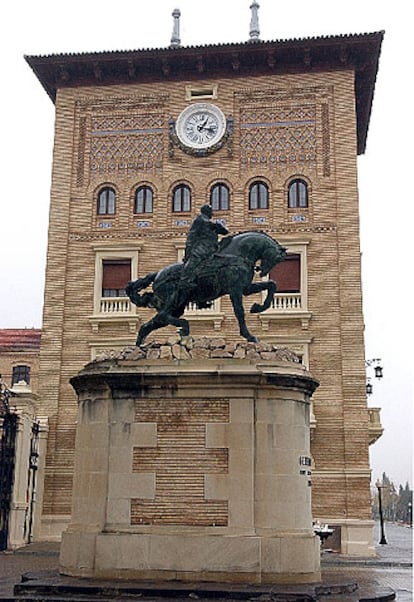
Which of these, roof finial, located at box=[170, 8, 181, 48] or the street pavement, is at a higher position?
roof finial, located at box=[170, 8, 181, 48]

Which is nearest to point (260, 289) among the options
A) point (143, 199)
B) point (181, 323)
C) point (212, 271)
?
point (212, 271)

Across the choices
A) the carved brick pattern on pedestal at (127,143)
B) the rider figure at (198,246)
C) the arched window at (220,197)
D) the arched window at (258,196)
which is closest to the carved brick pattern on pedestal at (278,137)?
the arched window at (258,196)

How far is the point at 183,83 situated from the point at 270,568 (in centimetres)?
2275

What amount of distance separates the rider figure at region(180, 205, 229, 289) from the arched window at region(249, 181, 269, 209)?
1475cm

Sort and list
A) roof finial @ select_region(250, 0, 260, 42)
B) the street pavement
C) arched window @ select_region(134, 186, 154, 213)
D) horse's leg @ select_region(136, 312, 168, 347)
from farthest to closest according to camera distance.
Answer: roof finial @ select_region(250, 0, 260, 42) → arched window @ select_region(134, 186, 154, 213) → horse's leg @ select_region(136, 312, 168, 347) → the street pavement

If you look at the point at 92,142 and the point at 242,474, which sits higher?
the point at 92,142

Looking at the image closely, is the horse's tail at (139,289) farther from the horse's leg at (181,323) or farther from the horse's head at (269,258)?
the horse's head at (269,258)

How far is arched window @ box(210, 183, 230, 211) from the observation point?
30922mm

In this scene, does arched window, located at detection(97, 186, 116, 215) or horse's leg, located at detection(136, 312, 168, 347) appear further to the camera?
arched window, located at detection(97, 186, 116, 215)

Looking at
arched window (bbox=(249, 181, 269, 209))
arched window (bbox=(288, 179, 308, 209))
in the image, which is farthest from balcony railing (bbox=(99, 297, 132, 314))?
arched window (bbox=(288, 179, 308, 209))

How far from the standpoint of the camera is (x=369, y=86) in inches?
1282

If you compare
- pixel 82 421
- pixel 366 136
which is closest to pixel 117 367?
pixel 82 421

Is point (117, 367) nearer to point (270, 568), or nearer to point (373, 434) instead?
point (270, 568)

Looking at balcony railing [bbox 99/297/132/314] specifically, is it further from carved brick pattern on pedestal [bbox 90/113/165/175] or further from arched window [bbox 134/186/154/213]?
carved brick pattern on pedestal [bbox 90/113/165/175]
